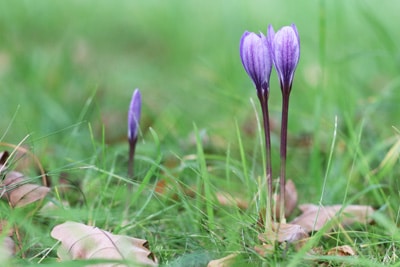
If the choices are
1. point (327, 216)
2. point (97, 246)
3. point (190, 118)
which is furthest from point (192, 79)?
point (97, 246)

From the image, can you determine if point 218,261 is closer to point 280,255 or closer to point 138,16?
point 280,255

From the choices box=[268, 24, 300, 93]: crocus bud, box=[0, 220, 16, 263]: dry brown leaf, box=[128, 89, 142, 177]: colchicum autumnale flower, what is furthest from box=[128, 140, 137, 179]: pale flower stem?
box=[268, 24, 300, 93]: crocus bud

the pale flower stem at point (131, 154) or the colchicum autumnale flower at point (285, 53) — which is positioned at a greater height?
the colchicum autumnale flower at point (285, 53)

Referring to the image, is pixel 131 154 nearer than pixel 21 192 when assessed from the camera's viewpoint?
No

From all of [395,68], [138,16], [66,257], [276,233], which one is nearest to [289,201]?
[276,233]

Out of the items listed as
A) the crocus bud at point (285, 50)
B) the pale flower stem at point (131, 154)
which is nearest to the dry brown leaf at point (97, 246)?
the pale flower stem at point (131, 154)

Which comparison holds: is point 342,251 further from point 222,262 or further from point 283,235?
point 222,262

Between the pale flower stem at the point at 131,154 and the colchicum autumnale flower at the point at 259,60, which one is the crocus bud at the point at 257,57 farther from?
the pale flower stem at the point at 131,154
